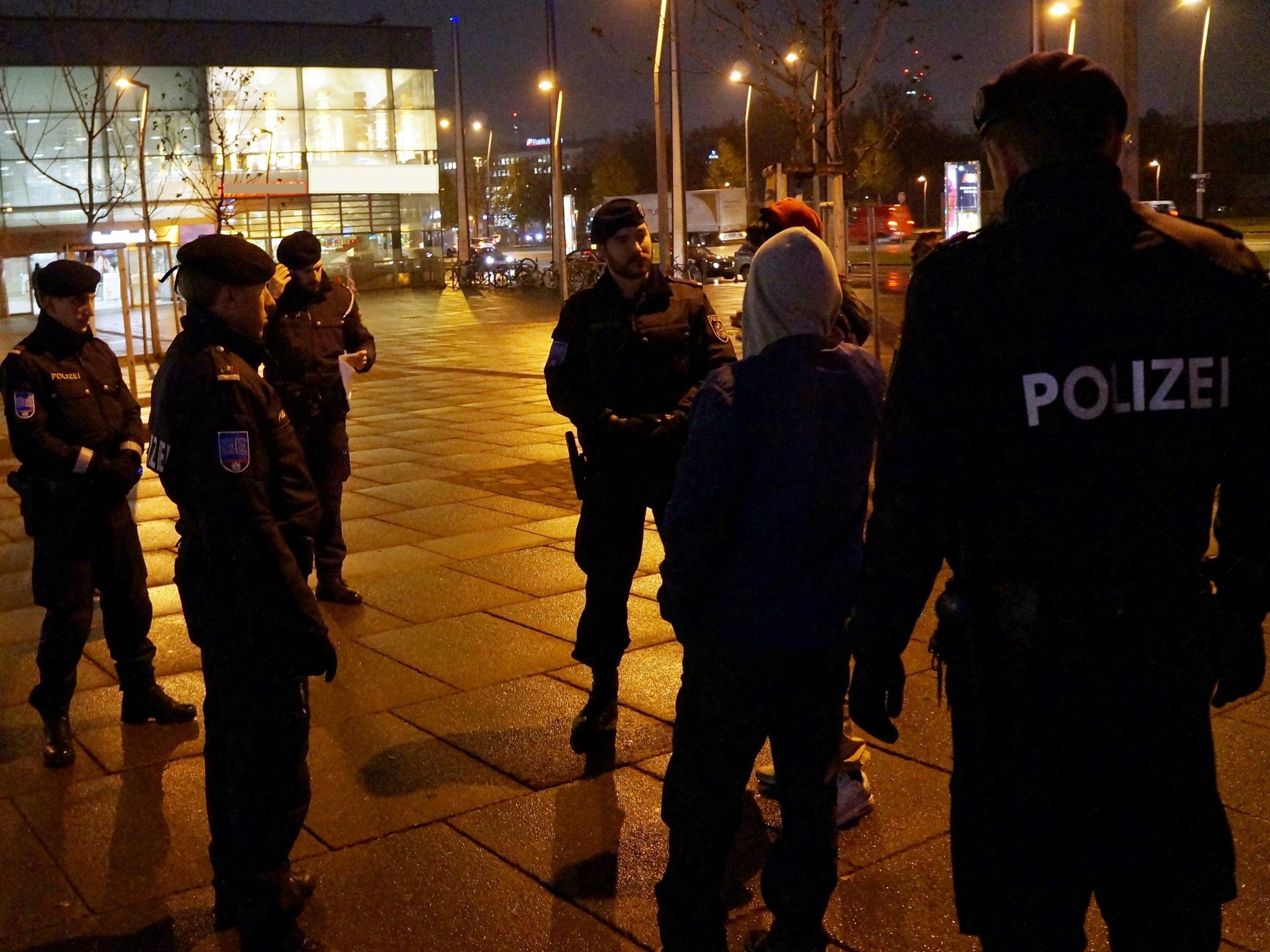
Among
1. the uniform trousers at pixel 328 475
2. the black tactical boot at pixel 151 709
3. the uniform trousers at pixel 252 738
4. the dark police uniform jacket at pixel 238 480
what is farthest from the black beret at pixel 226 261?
the uniform trousers at pixel 328 475

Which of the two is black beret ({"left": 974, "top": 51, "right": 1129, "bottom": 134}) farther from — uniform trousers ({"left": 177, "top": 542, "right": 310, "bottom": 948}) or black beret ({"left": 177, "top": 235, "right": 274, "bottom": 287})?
uniform trousers ({"left": 177, "top": 542, "right": 310, "bottom": 948})

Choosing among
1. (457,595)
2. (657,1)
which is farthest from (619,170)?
(457,595)

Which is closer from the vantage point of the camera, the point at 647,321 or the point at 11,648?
the point at 647,321

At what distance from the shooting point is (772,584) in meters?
3.30

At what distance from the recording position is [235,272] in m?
3.78

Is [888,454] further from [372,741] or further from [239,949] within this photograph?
[372,741]

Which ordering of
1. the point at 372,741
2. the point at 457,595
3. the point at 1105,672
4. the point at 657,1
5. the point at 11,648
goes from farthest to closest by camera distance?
the point at 657,1 < the point at 457,595 < the point at 11,648 < the point at 372,741 < the point at 1105,672

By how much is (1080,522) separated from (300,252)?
5.65m

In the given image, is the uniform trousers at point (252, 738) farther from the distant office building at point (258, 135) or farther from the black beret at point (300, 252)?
the distant office building at point (258, 135)

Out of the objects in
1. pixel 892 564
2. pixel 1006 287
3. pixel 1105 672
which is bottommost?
pixel 1105 672

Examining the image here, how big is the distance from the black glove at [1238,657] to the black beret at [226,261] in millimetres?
2595

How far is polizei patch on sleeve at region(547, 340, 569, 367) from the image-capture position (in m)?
5.07

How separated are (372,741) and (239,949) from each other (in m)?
1.56

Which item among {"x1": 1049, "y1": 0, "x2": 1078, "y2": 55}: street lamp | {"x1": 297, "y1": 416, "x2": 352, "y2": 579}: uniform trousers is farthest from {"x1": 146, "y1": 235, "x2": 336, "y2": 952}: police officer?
{"x1": 1049, "y1": 0, "x2": 1078, "y2": 55}: street lamp
